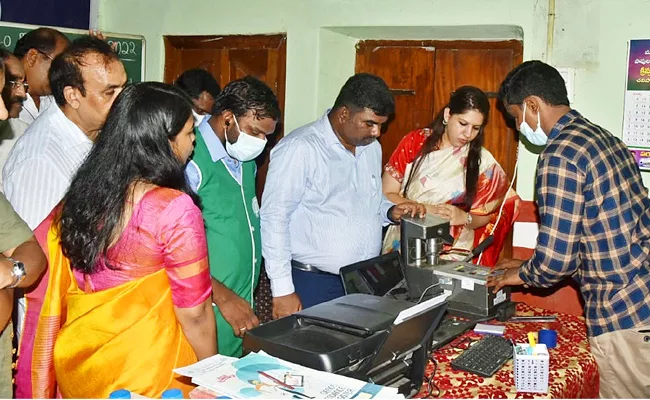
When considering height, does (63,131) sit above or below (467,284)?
above

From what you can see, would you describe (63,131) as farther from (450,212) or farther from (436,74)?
(436,74)

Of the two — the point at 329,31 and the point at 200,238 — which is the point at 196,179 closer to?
the point at 200,238

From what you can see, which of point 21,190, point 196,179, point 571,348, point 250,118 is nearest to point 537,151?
point 571,348

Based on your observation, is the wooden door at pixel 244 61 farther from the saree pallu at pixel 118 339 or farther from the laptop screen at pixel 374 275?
the saree pallu at pixel 118 339

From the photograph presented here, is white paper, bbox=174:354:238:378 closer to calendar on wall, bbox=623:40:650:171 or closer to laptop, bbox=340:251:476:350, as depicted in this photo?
laptop, bbox=340:251:476:350

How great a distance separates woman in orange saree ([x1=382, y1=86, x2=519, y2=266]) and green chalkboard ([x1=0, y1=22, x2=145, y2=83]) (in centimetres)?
191

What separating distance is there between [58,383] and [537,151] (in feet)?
7.44

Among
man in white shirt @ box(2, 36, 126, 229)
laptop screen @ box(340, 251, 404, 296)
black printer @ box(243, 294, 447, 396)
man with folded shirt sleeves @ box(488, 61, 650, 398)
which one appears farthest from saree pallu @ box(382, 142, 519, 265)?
man in white shirt @ box(2, 36, 126, 229)

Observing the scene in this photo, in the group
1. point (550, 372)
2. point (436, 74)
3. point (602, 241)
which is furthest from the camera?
point (436, 74)

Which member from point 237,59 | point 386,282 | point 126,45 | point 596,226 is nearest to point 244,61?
point 237,59

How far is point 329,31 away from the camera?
12.3ft

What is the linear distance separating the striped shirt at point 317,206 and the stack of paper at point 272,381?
991 mm

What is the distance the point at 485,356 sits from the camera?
2158mm

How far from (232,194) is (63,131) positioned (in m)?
0.59
